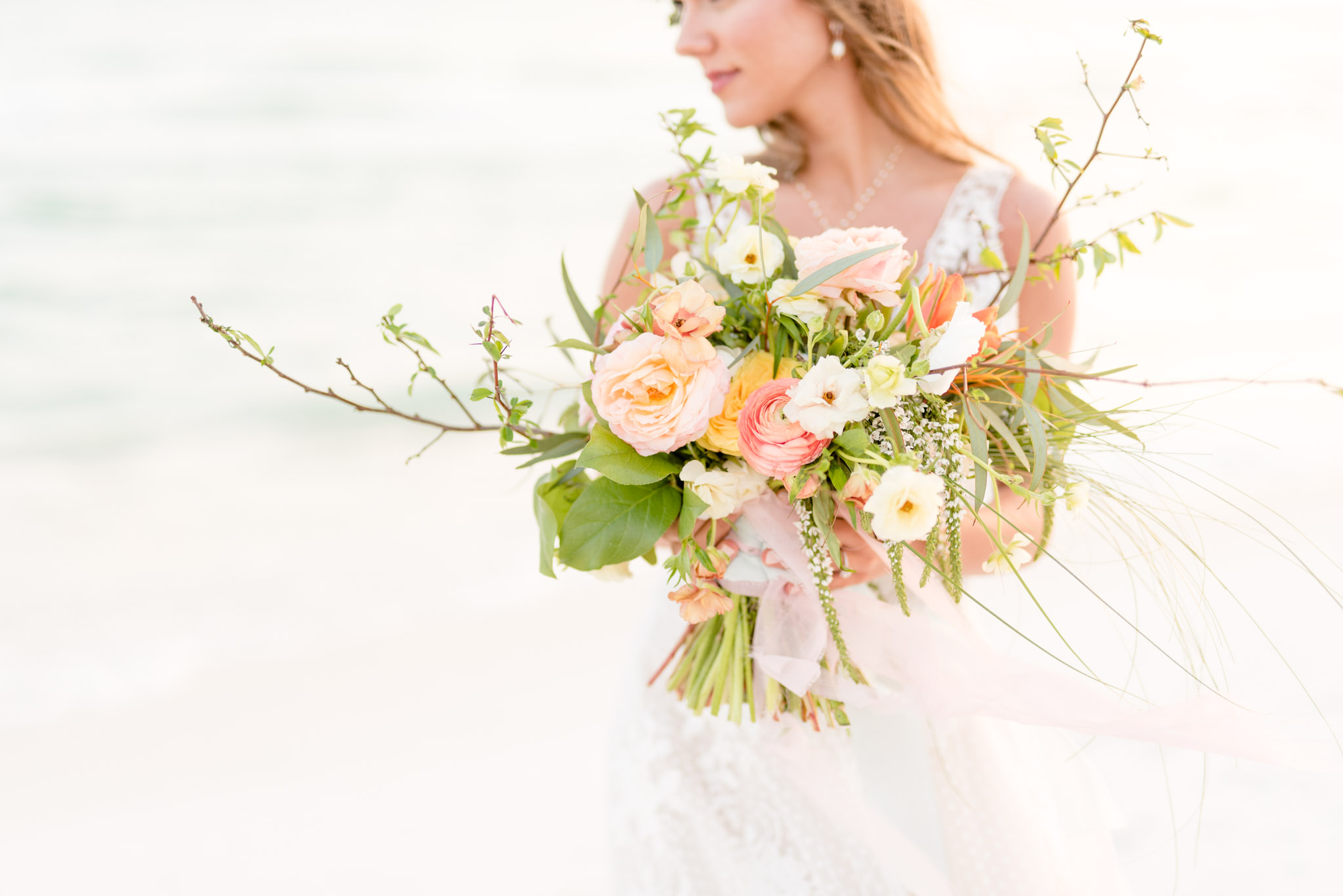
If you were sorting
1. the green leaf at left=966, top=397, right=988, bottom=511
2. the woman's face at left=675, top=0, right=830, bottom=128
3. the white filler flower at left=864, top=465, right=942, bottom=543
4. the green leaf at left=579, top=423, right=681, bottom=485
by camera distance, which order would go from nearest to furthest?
the white filler flower at left=864, top=465, right=942, bottom=543 → the green leaf at left=966, top=397, right=988, bottom=511 → the green leaf at left=579, top=423, right=681, bottom=485 → the woman's face at left=675, top=0, right=830, bottom=128

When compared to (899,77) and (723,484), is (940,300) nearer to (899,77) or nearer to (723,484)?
(723,484)

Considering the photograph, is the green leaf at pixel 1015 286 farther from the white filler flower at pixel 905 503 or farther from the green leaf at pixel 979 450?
the white filler flower at pixel 905 503

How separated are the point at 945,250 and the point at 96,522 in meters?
4.92

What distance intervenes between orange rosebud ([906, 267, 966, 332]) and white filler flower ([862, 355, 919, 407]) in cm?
14

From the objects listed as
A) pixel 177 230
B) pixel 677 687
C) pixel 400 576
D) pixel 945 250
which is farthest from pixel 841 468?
pixel 177 230

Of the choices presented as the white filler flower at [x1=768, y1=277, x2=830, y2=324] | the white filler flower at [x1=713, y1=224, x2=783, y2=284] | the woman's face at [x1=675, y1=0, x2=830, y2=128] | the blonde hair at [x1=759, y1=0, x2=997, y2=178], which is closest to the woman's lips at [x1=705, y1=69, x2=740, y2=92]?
the woman's face at [x1=675, y1=0, x2=830, y2=128]

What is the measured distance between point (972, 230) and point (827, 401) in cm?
106

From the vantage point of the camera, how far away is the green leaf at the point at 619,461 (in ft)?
3.76

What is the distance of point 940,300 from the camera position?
113 cm

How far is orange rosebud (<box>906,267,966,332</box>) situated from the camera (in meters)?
1.13

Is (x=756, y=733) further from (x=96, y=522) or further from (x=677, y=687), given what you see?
(x=96, y=522)

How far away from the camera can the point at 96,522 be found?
502 centimetres

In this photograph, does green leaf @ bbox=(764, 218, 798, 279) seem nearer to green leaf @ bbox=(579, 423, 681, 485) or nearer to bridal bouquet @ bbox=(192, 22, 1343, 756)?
bridal bouquet @ bbox=(192, 22, 1343, 756)

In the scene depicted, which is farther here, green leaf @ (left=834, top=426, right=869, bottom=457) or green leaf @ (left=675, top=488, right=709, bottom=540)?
green leaf @ (left=675, top=488, right=709, bottom=540)
